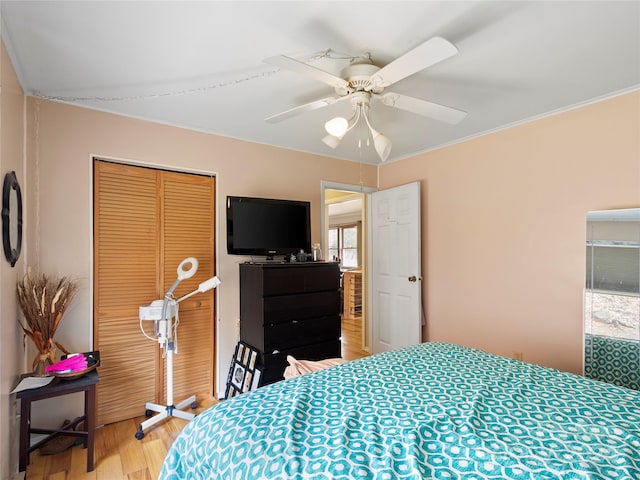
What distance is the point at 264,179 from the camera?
10.5 ft

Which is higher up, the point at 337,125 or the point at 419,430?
the point at 337,125

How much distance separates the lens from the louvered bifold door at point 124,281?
2.44m

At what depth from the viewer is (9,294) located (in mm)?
1702

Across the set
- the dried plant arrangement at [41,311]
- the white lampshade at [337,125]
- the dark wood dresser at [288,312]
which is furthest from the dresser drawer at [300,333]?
the white lampshade at [337,125]

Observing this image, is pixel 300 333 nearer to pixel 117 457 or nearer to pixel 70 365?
pixel 117 457

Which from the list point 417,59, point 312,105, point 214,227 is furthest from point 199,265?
point 417,59

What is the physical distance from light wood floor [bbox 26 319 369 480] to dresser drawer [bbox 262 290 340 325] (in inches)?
40.9

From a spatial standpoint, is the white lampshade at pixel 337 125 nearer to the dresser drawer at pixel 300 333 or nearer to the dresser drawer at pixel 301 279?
the dresser drawer at pixel 301 279

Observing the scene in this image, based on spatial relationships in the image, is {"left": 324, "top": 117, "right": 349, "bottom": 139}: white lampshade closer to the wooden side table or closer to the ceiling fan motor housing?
the ceiling fan motor housing

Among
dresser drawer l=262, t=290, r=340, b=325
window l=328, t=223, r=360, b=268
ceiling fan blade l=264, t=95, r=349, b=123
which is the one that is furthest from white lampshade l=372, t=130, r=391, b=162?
window l=328, t=223, r=360, b=268

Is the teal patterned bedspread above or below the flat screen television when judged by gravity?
below

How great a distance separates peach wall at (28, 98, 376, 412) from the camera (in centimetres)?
223

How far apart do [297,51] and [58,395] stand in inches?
91.7

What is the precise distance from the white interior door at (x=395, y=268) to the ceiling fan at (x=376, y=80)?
1.61 metres
